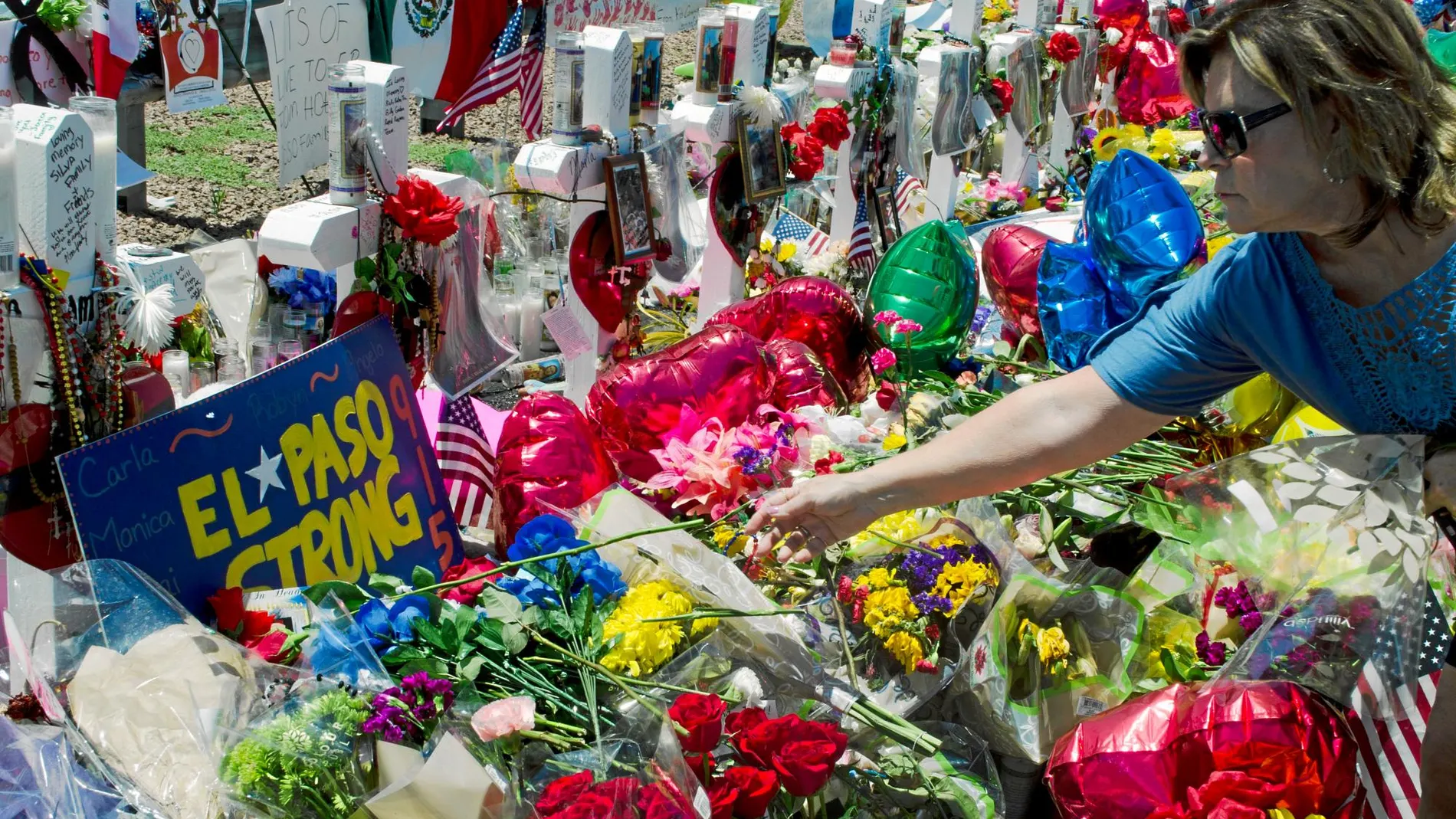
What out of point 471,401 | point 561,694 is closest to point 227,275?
point 471,401

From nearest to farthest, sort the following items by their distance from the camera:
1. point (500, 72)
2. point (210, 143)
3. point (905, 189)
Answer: point (905, 189)
point (500, 72)
point (210, 143)

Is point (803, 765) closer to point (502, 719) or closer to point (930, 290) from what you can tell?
point (502, 719)

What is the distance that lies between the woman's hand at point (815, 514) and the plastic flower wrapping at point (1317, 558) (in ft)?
1.86

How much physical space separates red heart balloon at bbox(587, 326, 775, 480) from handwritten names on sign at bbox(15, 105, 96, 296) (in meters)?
0.99

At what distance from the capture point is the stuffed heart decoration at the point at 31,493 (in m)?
1.82

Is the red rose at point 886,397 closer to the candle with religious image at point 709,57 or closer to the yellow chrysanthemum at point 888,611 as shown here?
the yellow chrysanthemum at point 888,611

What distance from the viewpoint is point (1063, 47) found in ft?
17.7

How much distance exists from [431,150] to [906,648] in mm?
5662

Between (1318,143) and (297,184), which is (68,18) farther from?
(1318,143)

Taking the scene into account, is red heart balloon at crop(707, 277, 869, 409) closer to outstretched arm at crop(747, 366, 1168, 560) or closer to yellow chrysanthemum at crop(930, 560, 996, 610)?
yellow chrysanthemum at crop(930, 560, 996, 610)

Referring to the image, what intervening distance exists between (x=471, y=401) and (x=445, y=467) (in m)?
0.15

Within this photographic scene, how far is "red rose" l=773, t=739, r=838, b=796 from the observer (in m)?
1.55

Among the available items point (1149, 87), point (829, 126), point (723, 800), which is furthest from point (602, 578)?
point (1149, 87)

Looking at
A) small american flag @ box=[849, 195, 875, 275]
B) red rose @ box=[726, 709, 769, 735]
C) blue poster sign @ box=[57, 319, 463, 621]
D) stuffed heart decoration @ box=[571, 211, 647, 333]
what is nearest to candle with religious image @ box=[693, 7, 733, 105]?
stuffed heart decoration @ box=[571, 211, 647, 333]
